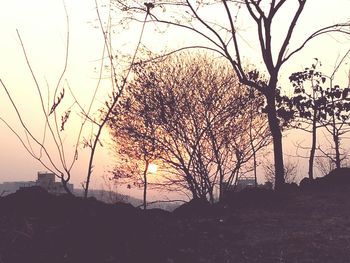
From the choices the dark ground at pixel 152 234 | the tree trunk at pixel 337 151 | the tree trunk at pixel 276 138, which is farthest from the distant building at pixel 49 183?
the tree trunk at pixel 337 151

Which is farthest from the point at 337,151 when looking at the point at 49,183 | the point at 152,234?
the point at 49,183

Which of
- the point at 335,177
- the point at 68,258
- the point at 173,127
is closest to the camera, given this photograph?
the point at 68,258

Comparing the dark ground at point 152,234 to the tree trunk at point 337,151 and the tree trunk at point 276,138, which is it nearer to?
the tree trunk at point 276,138

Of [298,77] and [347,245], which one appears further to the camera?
[298,77]

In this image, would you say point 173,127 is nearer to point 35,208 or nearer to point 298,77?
point 298,77

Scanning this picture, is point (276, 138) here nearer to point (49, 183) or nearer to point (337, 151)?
point (337, 151)

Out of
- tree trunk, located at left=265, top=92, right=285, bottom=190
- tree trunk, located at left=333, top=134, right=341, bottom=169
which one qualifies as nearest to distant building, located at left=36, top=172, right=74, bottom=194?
tree trunk, located at left=265, top=92, right=285, bottom=190

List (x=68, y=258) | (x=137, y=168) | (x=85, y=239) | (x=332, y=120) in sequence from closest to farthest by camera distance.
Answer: (x=68, y=258), (x=85, y=239), (x=332, y=120), (x=137, y=168)

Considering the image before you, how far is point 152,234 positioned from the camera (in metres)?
6.80

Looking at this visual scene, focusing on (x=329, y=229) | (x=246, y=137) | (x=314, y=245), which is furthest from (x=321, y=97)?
(x=314, y=245)

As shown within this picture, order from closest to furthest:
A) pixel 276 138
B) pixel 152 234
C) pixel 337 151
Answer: pixel 152 234
pixel 276 138
pixel 337 151

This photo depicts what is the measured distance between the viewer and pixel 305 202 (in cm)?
1138

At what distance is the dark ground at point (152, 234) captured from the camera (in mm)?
5793

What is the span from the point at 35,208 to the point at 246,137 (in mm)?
16786
